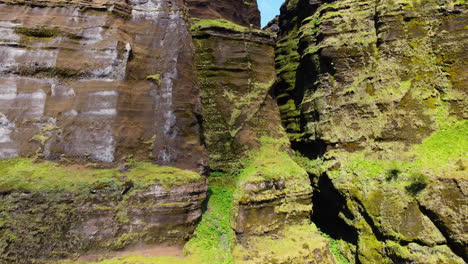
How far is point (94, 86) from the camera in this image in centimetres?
1088

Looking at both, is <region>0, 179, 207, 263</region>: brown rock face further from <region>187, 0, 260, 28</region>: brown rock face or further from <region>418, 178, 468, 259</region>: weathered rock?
<region>187, 0, 260, 28</region>: brown rock face

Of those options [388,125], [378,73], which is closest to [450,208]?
[388,125]

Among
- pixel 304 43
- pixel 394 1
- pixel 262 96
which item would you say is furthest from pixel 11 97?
pixel 394 1

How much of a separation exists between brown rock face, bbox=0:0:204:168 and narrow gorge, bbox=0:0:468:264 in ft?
0.18

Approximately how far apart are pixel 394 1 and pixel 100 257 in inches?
685

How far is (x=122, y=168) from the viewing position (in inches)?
394

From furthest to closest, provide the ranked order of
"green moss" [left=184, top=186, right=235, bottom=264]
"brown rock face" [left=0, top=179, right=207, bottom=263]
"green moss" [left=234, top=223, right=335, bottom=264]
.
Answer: "green moss" [left=234, top=223, right=335, bottom=264], "green moss" [left=184, top=186, right=235, bottom=264], "brown rock face" [left=0, top=179, right=207, bottom=263]

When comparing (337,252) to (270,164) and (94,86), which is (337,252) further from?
(94,86)

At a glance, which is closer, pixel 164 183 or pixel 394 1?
pixel 164 183

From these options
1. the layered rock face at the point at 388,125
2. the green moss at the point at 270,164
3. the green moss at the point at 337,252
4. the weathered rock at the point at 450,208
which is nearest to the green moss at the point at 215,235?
the green moss at the point at 270,164

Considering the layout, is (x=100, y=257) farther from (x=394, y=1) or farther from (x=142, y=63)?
(x=394, y=1)

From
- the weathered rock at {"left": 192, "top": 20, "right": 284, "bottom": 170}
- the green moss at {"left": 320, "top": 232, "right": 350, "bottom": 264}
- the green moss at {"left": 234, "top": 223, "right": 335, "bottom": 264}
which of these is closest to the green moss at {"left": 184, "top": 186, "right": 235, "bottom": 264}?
the green moss at {"left": 234, "top": 223, "right": 335, "bottom": 264}

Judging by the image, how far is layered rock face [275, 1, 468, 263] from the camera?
10.3 meters

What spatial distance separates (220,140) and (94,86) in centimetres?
615
